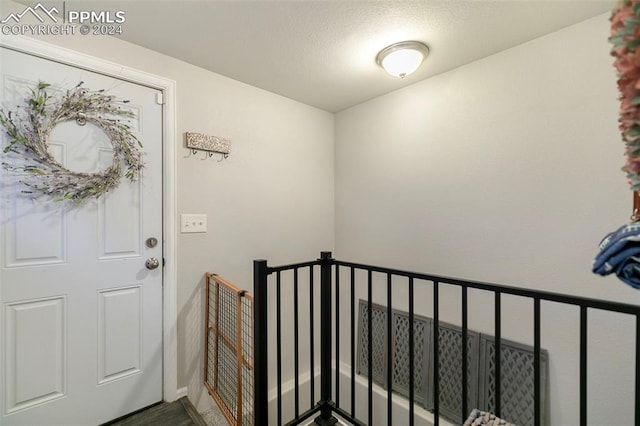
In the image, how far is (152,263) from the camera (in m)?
1.77

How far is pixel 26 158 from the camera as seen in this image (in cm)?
138

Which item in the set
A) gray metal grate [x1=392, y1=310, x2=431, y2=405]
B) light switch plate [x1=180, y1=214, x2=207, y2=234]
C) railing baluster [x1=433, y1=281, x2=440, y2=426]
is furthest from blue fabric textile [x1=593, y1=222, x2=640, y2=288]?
light switch plate [x1=180, y1=214, x2=207, y2=234]

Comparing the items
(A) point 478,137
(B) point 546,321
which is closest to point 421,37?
(A) point 478,137

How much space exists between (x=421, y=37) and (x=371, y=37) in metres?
0.31

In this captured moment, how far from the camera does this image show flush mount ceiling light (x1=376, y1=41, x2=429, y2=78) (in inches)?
67.2

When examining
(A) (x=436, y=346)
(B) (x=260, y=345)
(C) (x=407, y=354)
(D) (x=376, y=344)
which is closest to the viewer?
(A) (x=436, y=346)

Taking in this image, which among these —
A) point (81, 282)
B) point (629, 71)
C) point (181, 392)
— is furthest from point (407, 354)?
point (81, 282)

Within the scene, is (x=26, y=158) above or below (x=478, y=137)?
below

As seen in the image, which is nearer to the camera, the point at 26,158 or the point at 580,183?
the point at 26,158

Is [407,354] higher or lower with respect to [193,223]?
lower

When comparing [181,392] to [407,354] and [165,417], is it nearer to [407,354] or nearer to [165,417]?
[165,417]

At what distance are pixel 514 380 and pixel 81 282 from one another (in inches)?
105

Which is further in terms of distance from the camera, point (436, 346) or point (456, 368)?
point (456, 368)

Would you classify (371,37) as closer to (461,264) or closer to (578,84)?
(578,84)
